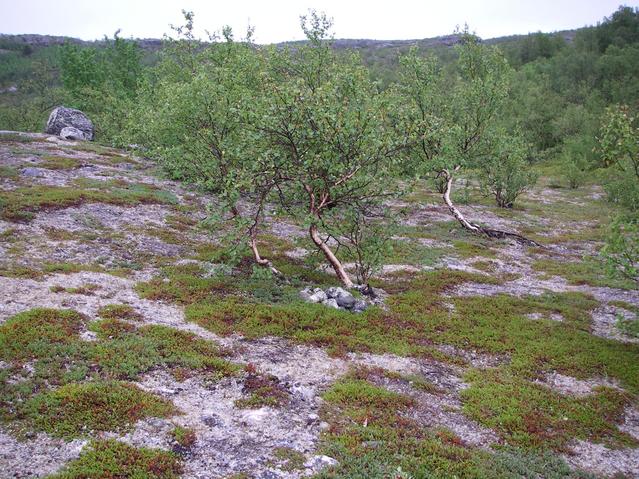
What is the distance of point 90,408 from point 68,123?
5760 cm

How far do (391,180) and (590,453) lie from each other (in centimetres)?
1125

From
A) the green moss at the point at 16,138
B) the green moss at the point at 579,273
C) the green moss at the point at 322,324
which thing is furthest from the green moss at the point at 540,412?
the green moss at the point at 16,138

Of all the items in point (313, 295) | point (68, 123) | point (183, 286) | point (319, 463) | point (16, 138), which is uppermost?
point (68, 123)

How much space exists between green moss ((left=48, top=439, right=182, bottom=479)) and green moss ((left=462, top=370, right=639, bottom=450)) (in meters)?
7.47

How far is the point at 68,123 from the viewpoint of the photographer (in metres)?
58.0

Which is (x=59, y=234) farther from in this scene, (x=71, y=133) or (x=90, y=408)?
(x=71, y=133)

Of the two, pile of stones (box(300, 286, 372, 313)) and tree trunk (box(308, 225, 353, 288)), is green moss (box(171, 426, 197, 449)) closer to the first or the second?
pile of stones (box(300, 286, 372, 313))

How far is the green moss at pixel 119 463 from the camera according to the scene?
8.13 metres

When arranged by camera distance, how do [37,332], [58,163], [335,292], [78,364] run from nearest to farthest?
[78,364] → [37,332] → [335,292] → [58,163]

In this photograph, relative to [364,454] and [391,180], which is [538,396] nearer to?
[364,454]

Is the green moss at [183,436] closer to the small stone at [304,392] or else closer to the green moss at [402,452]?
the green moss at [402,452]

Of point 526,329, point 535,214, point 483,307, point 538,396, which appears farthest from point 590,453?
point 535,214

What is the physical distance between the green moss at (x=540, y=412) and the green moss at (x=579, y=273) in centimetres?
1135

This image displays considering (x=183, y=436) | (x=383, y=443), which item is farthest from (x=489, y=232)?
(x=183, y=436)
